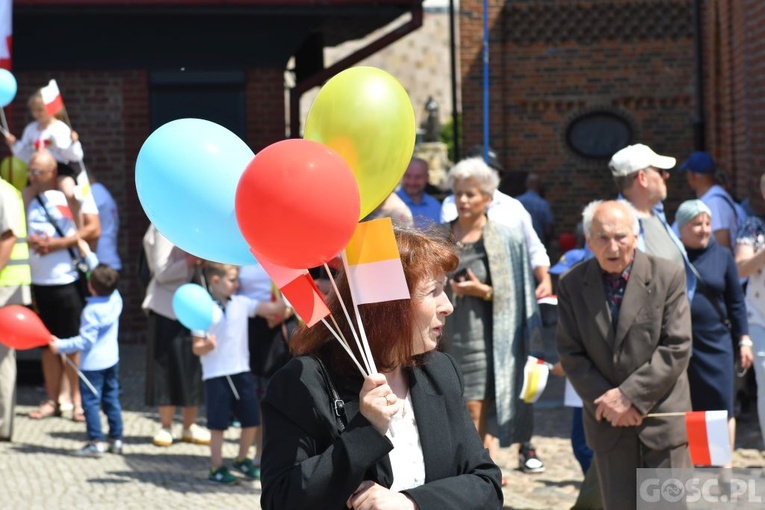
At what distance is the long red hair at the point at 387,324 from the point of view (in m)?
3.38

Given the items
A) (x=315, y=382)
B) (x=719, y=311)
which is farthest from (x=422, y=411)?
(x=719, y=311)

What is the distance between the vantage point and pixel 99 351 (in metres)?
8.66

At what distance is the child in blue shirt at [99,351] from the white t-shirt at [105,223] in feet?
6.82

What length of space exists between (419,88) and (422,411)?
39.8 m

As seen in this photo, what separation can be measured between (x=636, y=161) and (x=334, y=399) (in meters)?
3.72

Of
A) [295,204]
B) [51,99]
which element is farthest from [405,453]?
[51,99]

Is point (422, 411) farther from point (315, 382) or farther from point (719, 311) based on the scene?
point (719, 311)

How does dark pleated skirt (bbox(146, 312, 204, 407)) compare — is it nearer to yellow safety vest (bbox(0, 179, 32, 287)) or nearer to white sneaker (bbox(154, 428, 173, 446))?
white sneaker (bbox(154, 428, 173, 446))

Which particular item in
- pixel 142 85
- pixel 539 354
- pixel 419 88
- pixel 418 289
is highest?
pixel 419 88

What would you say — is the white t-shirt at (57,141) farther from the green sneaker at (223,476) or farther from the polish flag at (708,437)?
the polish flag at (708,437)

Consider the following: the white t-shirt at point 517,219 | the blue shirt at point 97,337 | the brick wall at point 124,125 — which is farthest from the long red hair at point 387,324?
the brick wall at point 124,125

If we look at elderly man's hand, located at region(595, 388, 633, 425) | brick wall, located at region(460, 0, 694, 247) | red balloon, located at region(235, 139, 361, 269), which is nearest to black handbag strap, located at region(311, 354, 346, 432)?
red balloon, located at region(235, 139, 361, 269)

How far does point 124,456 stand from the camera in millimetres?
8789

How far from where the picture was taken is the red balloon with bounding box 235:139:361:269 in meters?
3.17
